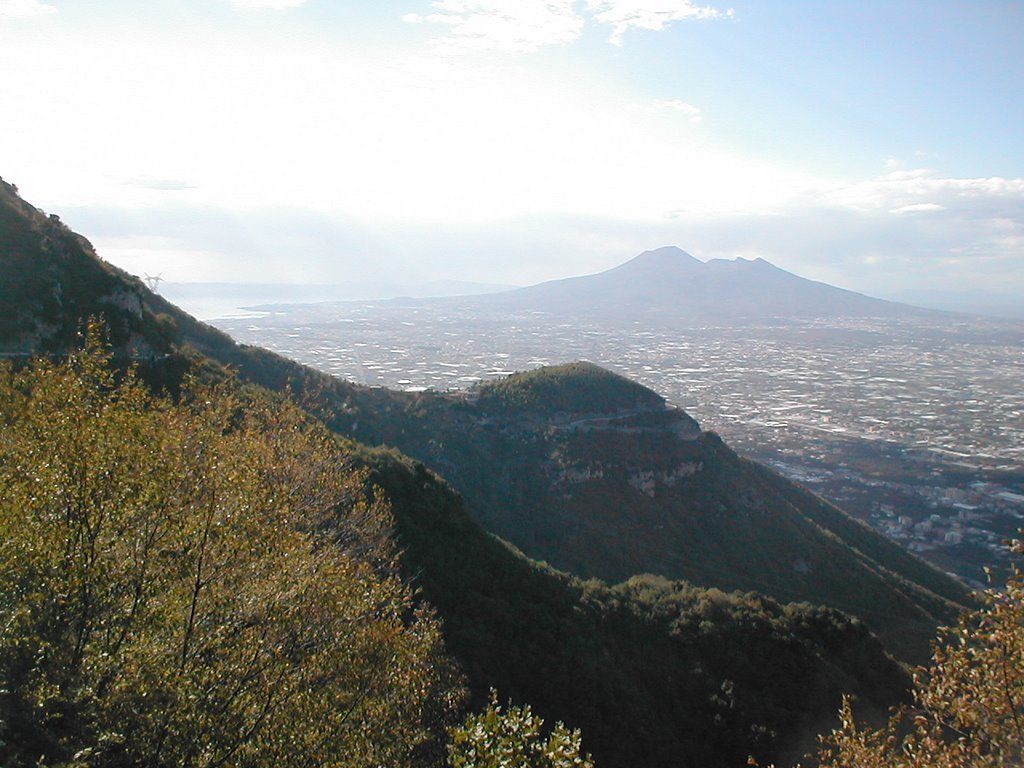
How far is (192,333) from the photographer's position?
37.3 metres

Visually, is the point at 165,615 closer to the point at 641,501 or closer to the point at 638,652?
the point at 638,652

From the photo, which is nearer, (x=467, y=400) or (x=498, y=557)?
(x=498, y=557)

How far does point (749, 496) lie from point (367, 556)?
35880mm

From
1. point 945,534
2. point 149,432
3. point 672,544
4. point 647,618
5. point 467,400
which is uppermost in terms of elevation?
point 149,432

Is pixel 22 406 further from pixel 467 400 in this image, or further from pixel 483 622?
pixel 467 400

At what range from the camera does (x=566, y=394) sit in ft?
157

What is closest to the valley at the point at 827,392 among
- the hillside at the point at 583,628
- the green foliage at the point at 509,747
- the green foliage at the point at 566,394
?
the green foliage at the point at 566,394

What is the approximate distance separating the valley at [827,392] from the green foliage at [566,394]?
931 centimetres

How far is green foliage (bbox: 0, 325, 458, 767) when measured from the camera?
6402 millimetres

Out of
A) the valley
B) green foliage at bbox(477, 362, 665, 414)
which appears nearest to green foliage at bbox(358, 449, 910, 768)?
green foliage at bbox(477, 362, 665, 414)

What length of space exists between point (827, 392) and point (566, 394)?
9765 cm

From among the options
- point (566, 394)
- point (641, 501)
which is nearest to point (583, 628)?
point (641, 501)

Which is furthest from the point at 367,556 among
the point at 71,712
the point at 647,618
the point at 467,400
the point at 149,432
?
the point at 467,400

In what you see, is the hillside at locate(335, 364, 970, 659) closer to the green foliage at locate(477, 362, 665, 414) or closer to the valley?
the green foliage at locate(477, 362, 665, 414)
